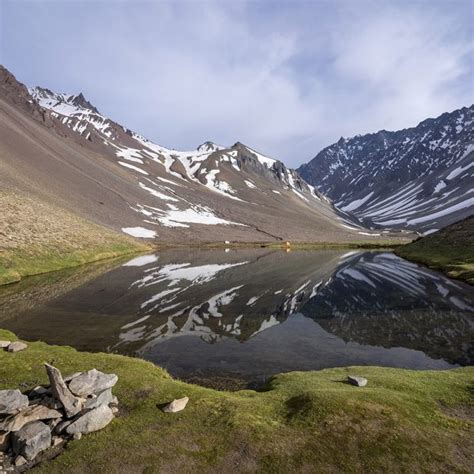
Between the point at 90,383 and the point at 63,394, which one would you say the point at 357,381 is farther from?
the point at 63,394

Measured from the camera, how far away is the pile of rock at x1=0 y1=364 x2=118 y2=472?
1306 cm

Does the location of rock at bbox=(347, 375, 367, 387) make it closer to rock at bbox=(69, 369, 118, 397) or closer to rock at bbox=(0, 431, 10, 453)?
rock at bbox=(69, 369, 118, 397)

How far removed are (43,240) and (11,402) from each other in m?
69.5

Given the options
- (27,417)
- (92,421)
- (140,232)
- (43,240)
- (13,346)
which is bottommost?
(140,232)

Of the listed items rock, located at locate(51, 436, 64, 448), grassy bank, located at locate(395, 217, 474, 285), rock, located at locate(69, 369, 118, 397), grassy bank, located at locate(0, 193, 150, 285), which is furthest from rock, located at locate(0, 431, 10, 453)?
grassy bank, located at locate(395, 217, 474, 285)

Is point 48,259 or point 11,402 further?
point 48,259

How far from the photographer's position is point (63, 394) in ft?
48.7

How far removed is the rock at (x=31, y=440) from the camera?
12.9 metres

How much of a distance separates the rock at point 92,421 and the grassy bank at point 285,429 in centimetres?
33

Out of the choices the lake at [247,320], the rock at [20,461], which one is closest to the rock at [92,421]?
the rock at [20,461]

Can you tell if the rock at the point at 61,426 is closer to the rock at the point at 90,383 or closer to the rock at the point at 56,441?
the rock at the point at 56,441

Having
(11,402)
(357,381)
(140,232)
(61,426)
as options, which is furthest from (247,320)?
(140,232)

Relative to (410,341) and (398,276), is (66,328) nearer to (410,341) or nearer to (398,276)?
(410,341)

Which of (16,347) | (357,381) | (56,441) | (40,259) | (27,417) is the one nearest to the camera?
(56,441)
